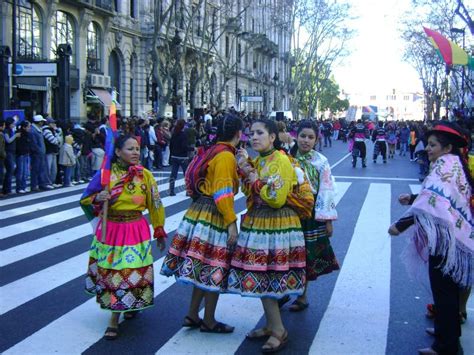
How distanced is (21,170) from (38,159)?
0.47 metres

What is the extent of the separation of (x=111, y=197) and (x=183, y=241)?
0.69 meters

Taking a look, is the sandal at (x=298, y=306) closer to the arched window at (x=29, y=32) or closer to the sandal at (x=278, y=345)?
the sandal at (x=278, y=345)

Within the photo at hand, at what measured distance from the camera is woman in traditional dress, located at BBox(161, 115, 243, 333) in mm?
4516

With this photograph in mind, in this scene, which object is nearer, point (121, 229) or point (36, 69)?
point (121, 229)

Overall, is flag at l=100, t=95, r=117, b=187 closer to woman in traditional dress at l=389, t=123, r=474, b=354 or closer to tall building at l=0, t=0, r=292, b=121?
woman in traditional dress at l=389, t=123, r=474, b=354

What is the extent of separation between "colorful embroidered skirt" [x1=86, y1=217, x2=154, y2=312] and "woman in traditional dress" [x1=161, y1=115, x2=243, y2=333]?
0.21m

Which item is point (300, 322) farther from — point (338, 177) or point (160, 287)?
point (338, 177)

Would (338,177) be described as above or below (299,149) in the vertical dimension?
below

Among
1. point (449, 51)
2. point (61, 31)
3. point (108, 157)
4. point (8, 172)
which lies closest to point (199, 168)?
point (108, 157)

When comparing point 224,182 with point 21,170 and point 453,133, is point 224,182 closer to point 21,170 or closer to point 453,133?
point 453,133

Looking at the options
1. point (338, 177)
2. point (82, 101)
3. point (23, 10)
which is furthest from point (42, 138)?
point (82, 101)

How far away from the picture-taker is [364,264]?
7266mm

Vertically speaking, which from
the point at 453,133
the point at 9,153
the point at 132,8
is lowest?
the point at 9,153

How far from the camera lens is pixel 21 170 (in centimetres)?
1378
